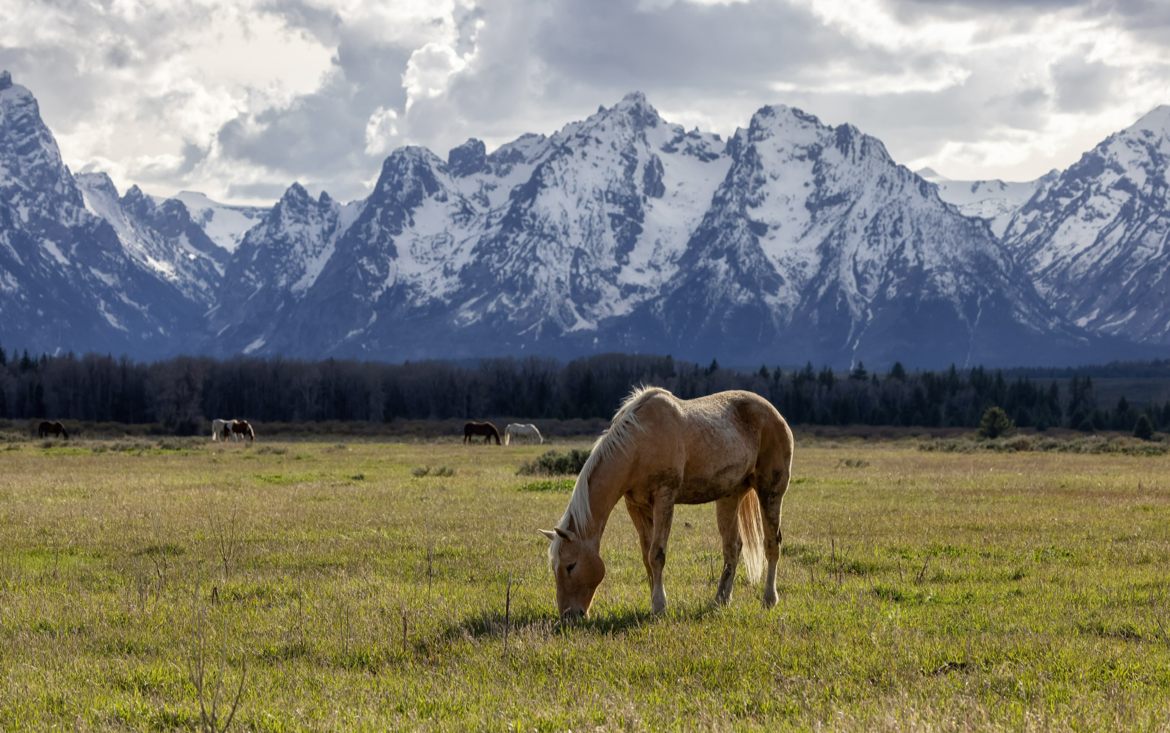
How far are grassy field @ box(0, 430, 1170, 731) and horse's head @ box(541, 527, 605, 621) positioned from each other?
1.42ft

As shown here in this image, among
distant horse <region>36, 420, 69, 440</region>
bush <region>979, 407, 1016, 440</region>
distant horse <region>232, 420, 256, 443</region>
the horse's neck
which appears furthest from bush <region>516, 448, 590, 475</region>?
distant horse <region>36, 420, 69, 440</region>

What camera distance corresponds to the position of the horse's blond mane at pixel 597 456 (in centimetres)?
1036

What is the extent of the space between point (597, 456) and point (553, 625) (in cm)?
199

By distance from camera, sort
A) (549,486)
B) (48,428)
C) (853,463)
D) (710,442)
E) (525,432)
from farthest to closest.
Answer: (525,432) < (48,428) < (853,463) < (549,486) < (710,442)

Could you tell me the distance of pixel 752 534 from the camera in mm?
12273

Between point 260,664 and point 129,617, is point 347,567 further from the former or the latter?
point 260,664

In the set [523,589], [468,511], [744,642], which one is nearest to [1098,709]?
[744,642]

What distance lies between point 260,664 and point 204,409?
15588 cm

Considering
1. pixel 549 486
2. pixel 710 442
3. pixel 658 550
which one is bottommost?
pixel 549 486

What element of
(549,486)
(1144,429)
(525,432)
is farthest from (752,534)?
(1144,429)

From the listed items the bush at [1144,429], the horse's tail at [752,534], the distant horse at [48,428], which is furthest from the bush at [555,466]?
the bush at [1144,429]

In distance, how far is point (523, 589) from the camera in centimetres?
1215

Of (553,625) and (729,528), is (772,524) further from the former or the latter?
(553,625)

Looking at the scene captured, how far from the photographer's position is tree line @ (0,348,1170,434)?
461ft
